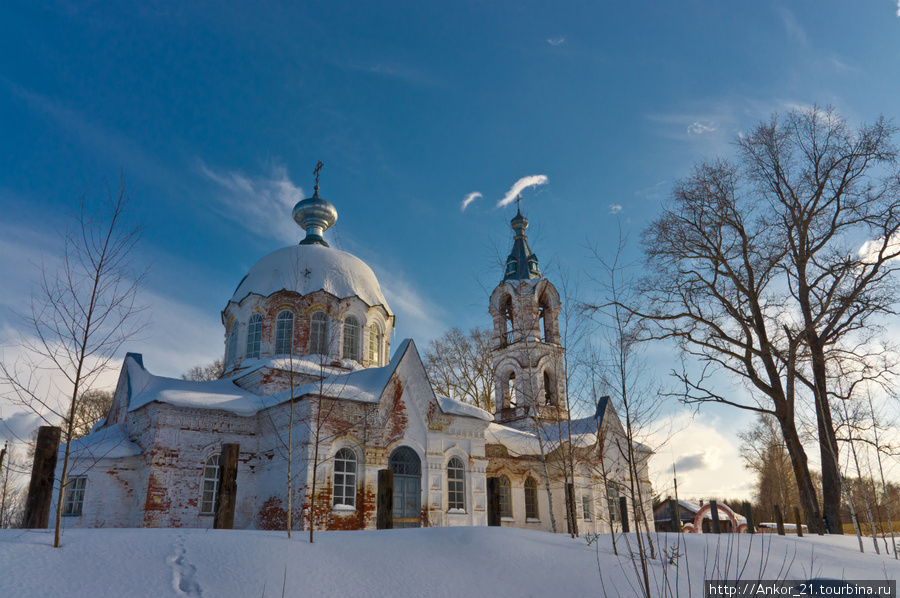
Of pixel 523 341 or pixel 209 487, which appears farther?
pixel 523 341

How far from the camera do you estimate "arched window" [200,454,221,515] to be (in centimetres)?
1451

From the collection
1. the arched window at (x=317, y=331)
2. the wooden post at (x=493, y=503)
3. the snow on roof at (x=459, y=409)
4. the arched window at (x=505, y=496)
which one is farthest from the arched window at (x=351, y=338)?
the wooden post at (x=493, y=503)

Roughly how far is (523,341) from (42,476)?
18776 millimetres

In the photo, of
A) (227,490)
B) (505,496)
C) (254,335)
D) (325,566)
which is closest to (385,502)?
(227,490)

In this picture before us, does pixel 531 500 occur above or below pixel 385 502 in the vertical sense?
below

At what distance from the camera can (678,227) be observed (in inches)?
675

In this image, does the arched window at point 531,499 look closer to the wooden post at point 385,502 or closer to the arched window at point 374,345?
the arched window at point 374,345

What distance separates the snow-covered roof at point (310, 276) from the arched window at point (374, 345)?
0.92 meters

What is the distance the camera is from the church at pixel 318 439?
13.9 meters

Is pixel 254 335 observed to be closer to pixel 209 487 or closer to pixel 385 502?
pixel 209 487

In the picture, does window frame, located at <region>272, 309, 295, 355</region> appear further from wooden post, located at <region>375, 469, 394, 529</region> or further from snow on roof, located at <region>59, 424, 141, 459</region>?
wooden post, located at <region>375, 469, 394, 529</region>

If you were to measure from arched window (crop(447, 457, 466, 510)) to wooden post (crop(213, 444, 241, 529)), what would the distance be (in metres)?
9.17

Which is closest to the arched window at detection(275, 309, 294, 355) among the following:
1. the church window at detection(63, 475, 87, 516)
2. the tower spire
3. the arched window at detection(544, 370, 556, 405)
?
the tower spire

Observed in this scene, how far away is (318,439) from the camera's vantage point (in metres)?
11.4
